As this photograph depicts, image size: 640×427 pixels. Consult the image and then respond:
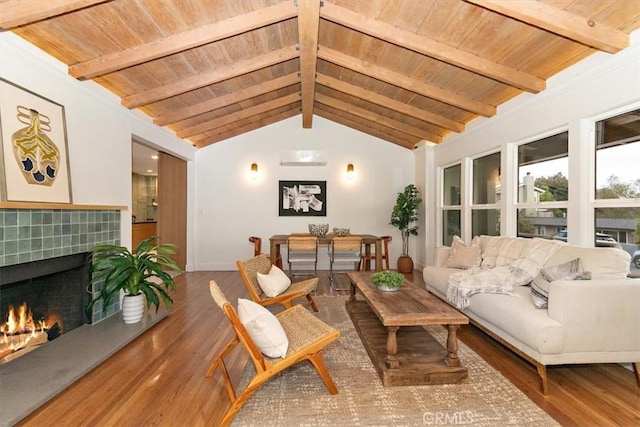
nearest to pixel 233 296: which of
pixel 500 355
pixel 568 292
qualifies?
pixel 500 355

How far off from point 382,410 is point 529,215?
3039 mm

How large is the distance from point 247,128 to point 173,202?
2.01m

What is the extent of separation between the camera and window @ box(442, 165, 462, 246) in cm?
516

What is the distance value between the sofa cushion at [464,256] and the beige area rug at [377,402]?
56.6 inches

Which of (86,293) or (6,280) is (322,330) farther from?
(86,293)

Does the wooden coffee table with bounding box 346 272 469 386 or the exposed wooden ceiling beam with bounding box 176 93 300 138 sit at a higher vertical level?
the exposed wooden ceiling beam with bounding box 176 93 300 138

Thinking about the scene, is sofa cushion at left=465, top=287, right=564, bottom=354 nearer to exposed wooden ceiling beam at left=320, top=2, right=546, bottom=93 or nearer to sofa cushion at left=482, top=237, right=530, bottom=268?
sofa cushion at left=482, top=237, right=530, bottom=268

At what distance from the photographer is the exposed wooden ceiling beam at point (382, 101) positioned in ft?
13.9

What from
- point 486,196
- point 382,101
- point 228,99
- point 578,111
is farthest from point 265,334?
point 486,196

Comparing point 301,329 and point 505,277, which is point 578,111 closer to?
point 505,277

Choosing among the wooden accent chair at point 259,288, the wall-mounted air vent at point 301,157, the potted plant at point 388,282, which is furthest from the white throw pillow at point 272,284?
the wall-mounted air vent at point 301,157

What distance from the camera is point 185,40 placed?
2.61 metres

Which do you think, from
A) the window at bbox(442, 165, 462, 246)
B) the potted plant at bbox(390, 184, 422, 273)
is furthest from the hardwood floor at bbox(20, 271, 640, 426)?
the potted plant at bbox(390, 184, 422, 273)

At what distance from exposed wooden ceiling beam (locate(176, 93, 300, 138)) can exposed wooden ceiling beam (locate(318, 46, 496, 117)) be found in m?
1.53
